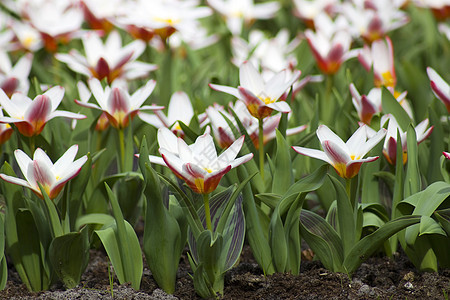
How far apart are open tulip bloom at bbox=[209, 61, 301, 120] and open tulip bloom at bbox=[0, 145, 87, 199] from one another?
1.43 feet

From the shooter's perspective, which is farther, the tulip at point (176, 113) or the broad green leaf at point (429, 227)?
the tulip at point (176, 113)

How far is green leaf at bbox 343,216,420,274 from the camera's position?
1.49m

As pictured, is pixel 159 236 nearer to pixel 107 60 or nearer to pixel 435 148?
pixel 435 148

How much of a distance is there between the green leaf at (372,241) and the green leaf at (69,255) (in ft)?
2.25

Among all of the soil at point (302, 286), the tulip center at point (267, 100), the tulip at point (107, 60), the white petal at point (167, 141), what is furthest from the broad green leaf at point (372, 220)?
the tulip at point (107, 60)

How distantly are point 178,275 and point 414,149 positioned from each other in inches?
28.8

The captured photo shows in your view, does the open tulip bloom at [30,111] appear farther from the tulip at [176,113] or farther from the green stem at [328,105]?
the green stem at [328,105]

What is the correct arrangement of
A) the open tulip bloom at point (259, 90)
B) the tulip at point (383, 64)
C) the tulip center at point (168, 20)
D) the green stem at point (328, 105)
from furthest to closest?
the tulip center at point (168, 20)
the green stem at point (328, 105)
the tulip at point (383, 64)
the open tulip bloom at point (259, 90)

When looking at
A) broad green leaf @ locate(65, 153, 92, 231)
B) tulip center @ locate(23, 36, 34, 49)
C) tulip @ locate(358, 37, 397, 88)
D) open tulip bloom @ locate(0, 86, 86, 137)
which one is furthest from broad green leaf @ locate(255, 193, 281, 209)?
tulip center @ locate(23, 36, 34, 49)

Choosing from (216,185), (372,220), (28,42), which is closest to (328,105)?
(372,220)

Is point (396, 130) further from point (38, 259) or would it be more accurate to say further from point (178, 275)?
point (38, 259)

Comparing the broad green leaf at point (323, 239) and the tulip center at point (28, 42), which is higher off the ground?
the tulip center at point (28, 42)

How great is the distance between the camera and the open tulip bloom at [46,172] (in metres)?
1.47

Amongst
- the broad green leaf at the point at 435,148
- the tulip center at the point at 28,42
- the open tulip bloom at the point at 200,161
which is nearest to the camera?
the open tulip bloom at the point at 200,161
